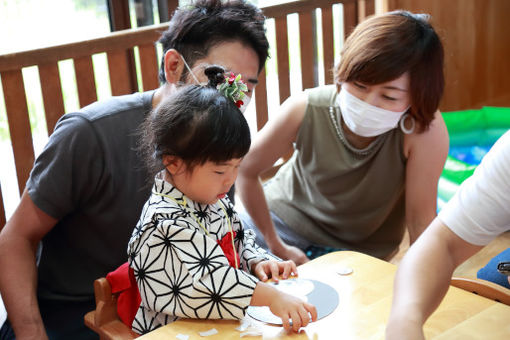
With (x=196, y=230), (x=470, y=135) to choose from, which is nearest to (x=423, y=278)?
(x=196, y=230)

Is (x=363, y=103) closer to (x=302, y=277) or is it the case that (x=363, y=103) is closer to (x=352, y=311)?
(x=302, y=277)

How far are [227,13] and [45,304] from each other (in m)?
0.89

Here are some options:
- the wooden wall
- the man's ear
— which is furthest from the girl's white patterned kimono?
the wooden wall

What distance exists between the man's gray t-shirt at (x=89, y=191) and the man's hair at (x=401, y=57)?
0.60 meters

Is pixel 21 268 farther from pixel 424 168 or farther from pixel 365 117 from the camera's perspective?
pixel 424 168

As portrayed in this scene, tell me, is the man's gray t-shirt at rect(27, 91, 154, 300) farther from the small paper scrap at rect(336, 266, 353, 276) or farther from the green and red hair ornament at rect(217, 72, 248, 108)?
the small paper scrap at rect(336, 266, 353, 276)

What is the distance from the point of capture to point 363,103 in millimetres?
1840

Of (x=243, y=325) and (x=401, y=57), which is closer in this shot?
(x=243, y=325)

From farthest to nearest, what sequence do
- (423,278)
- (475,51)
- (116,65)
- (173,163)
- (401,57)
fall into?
(475,51)
(116,65)
(401,57)
(173,163)
(423,278)

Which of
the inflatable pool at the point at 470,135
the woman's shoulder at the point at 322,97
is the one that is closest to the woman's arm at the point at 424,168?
the woman's shoulder at the point at 322,97

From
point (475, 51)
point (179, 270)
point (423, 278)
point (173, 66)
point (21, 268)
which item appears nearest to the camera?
point (423, 278)

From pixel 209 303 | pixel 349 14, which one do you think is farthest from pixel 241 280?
pixel 349 14

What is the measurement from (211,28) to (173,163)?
44 centimetres

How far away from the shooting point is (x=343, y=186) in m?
2.02
